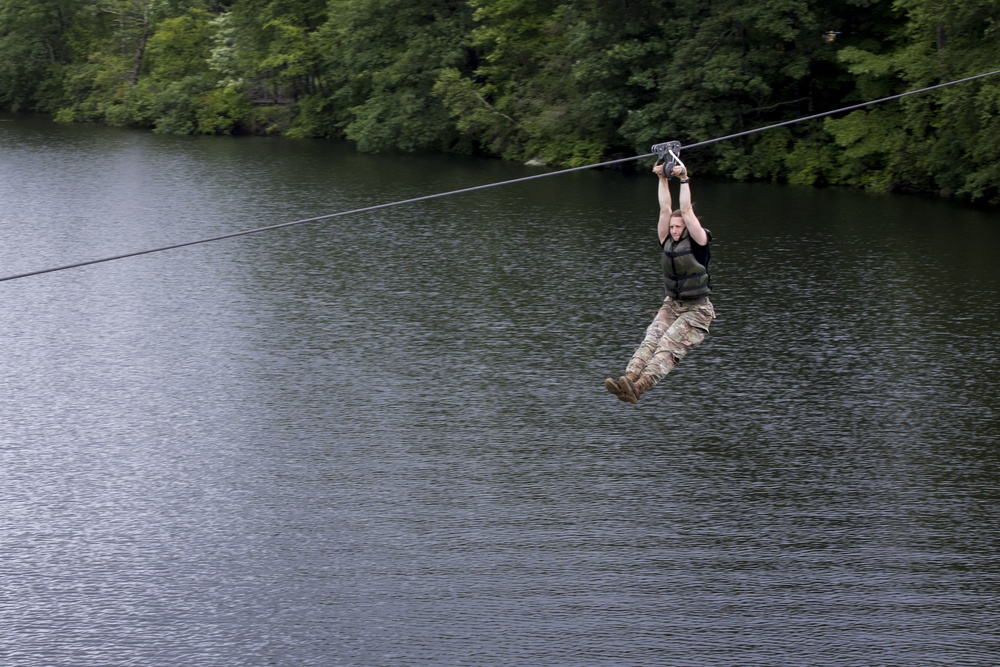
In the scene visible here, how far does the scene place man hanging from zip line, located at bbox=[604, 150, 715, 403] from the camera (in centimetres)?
1052

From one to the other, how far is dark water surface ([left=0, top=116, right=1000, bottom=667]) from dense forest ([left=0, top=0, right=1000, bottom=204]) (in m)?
3.28

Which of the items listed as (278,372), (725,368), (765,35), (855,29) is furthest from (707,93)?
(278,372)

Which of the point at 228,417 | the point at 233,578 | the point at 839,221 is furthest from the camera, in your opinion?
the point at 839,221

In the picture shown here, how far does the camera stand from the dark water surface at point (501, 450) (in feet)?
44.4

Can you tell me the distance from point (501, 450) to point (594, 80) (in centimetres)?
2247

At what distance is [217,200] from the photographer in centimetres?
3591

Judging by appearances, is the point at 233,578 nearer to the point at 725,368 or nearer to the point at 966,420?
the point at 725,368

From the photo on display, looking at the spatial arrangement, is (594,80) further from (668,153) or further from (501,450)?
(668,153)

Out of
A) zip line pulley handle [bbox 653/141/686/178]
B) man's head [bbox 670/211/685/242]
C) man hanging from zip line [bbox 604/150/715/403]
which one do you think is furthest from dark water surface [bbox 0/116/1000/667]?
zip line pulley handle [bbox 653/141/686/178]

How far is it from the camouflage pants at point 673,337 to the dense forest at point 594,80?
64.7ft

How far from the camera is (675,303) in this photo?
11062 millimetres

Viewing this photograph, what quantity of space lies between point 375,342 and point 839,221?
537 inches

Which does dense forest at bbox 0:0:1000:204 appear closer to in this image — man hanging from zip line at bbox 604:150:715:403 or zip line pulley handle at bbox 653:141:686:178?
man hanging from zip line at bbox 604:150:715:403

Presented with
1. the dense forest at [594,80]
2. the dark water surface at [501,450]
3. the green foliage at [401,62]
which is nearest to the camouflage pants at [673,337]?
the dark water surface at [501,450]
